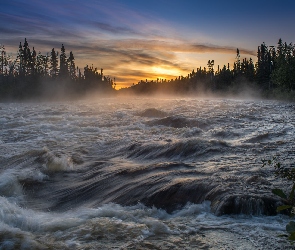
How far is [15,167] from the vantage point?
916cm

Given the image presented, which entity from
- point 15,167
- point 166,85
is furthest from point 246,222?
point 166,85

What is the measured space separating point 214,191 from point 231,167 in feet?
7.03

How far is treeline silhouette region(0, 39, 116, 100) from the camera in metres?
76.9

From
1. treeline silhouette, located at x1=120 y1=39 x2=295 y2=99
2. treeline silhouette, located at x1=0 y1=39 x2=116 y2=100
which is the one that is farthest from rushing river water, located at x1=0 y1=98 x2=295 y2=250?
treeline silhouette, located at x1=0 y1=39 x2=116 y2=100

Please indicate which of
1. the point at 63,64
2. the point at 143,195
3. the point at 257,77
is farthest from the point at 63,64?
the point at 143,195

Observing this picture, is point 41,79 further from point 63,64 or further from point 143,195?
point 143,195

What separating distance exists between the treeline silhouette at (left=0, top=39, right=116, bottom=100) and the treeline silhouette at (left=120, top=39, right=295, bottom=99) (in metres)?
38.1

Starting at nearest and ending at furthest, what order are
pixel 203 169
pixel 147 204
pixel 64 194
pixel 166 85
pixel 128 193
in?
pixel 147 204 < pixel 128 193 < pixel 64 194 < pixel 203 169 < pixel 166 85

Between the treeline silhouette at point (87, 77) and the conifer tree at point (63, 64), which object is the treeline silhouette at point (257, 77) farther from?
the conifer tree at point (63, 64)

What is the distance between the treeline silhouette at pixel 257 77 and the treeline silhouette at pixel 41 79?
3809cm

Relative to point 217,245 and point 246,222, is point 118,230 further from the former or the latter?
point 246,222

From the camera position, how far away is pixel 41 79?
8744 centimetres

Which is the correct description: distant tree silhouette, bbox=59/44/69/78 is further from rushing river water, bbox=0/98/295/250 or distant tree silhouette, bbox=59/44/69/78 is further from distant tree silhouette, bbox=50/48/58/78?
rushing river water, bbox=0/98/295/250

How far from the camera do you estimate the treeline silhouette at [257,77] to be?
56.1m
